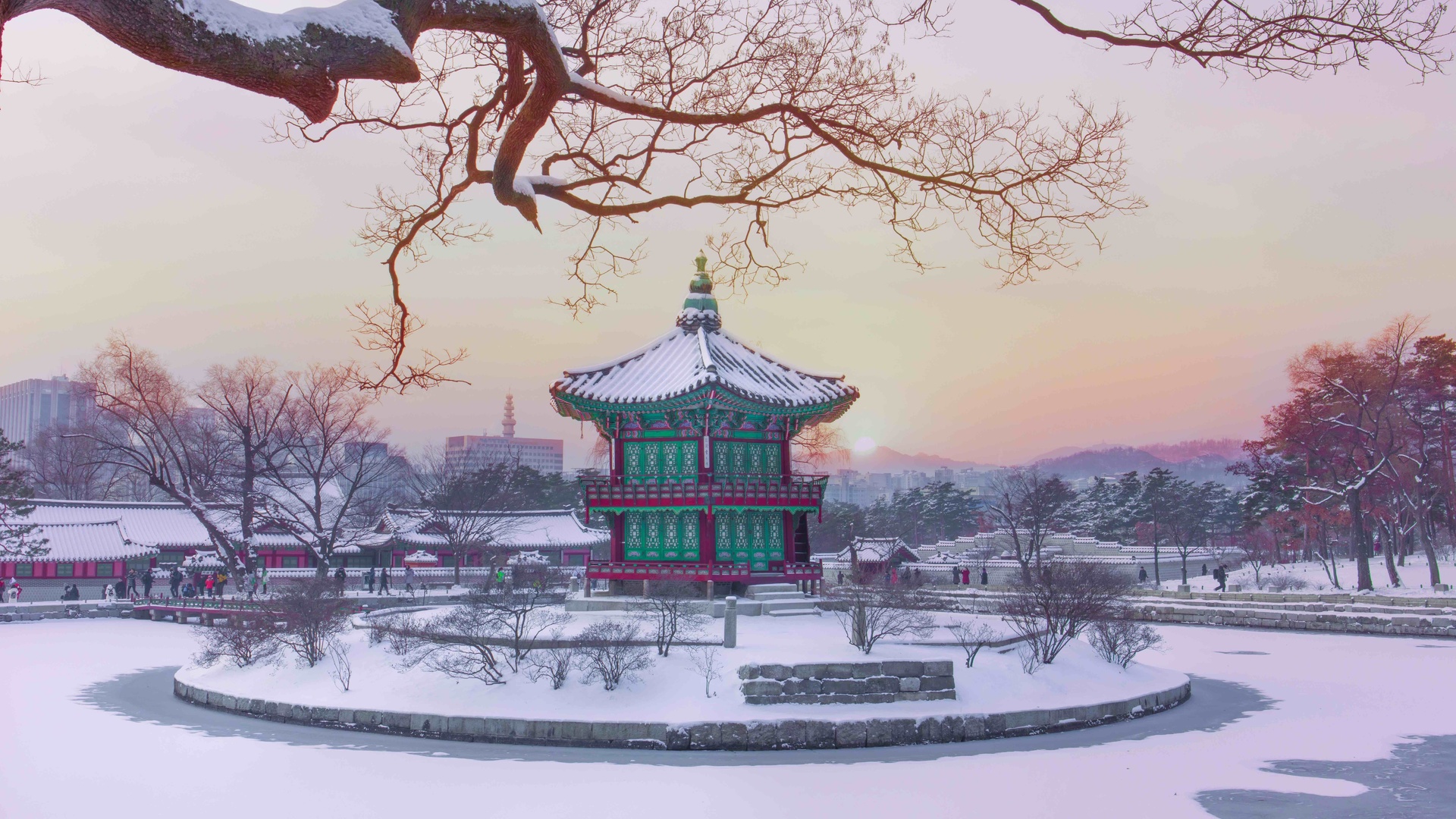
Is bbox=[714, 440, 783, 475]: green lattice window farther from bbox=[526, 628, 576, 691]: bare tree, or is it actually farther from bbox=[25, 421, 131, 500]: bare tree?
bbox=[25, 421, 131, 500]: bare tree

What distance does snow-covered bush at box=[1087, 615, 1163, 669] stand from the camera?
20922 millimetres

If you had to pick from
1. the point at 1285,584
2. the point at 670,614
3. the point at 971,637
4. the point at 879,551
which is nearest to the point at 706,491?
the point at 670,614

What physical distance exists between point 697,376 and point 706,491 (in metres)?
2.61

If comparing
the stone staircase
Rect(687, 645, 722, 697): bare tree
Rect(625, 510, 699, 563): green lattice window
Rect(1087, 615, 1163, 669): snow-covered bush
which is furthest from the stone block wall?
Rect(625, 510, 699, 563): green lattice window

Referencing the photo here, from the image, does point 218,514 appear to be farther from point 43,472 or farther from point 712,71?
point 712,71

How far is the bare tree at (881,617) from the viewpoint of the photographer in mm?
18953

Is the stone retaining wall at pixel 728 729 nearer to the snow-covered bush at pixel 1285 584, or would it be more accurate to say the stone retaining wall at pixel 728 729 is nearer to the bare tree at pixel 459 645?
the bare tree at pixel 459 645

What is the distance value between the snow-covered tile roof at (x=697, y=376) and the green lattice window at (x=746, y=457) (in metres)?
1.28

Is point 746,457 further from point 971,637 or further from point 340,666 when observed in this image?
point 340,666

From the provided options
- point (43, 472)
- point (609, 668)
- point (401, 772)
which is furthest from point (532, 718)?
point (43, 472)

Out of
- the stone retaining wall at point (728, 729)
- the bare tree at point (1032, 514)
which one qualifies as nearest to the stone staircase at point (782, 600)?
the stone retaining wall at point (728, 729)

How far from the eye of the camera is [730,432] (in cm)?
2578

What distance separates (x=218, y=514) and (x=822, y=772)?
49919 millimetres

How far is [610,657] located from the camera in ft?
57.0
